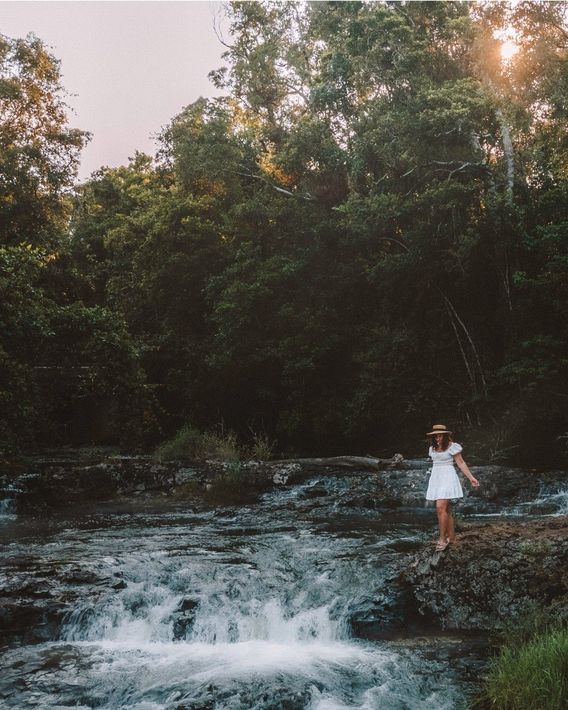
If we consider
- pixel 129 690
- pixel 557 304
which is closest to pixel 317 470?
pixel 557 304

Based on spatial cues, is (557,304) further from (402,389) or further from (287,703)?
(287,703)

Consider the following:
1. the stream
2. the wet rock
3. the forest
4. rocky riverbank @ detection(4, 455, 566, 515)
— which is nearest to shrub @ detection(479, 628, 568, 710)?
the stream

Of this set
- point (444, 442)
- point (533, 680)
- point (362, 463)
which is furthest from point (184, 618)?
point (362, 463)

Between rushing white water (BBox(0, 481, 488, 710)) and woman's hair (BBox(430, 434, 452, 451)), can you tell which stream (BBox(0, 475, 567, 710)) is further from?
woman's hair (BBox(430, 434, 452, 451))

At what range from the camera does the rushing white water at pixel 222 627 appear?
5.75 m

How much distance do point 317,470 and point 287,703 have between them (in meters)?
10.5

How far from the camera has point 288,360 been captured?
23109mm

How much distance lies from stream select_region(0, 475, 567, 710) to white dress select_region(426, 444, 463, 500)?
3.75 feet

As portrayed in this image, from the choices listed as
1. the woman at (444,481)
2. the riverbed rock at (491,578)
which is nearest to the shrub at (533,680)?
the riverbed rock at (491,578)

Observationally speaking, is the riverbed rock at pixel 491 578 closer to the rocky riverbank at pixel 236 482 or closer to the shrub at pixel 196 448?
→ the rocky riverbank at pixel 236 482

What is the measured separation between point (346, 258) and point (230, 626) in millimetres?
18381

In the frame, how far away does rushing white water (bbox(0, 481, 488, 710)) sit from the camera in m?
5.75

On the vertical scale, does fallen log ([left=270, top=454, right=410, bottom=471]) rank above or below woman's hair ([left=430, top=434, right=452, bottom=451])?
below

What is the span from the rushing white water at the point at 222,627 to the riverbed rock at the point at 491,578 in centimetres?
62
